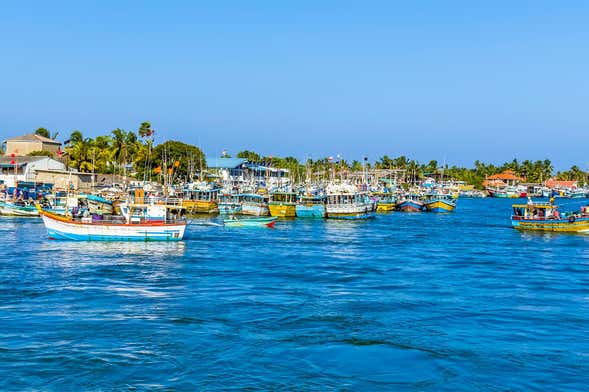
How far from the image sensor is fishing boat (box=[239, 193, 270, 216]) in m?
87.1

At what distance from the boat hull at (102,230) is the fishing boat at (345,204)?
123 feet

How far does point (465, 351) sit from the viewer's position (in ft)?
80.2

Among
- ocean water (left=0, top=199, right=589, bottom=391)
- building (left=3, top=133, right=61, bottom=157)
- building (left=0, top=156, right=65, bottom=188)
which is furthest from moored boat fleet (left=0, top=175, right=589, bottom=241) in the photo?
building (left=3, top=133, right=61, bottom=157)

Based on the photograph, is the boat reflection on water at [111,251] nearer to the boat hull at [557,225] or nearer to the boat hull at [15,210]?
the boat hull at [15,210]

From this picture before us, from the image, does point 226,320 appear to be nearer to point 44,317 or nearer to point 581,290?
point 44,317

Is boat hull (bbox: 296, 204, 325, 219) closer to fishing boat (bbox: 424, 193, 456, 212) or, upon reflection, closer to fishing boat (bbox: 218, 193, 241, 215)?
fishing boat (bbox: 218, 193, 241, 215)

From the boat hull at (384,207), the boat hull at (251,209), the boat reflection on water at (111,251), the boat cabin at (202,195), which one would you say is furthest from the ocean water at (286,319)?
the boat hull at (384,207)

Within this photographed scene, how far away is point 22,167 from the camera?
99.6 m

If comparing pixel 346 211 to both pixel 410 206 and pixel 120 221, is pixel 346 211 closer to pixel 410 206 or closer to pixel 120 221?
pixel 410 206

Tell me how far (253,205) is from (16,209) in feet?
90.3

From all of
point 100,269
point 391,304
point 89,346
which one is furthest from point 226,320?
point 100,269

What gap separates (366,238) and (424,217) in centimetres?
3719

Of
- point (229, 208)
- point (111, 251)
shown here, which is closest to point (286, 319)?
point (111, 251)

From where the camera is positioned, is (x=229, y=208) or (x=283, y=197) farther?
(x=283, y=197)
